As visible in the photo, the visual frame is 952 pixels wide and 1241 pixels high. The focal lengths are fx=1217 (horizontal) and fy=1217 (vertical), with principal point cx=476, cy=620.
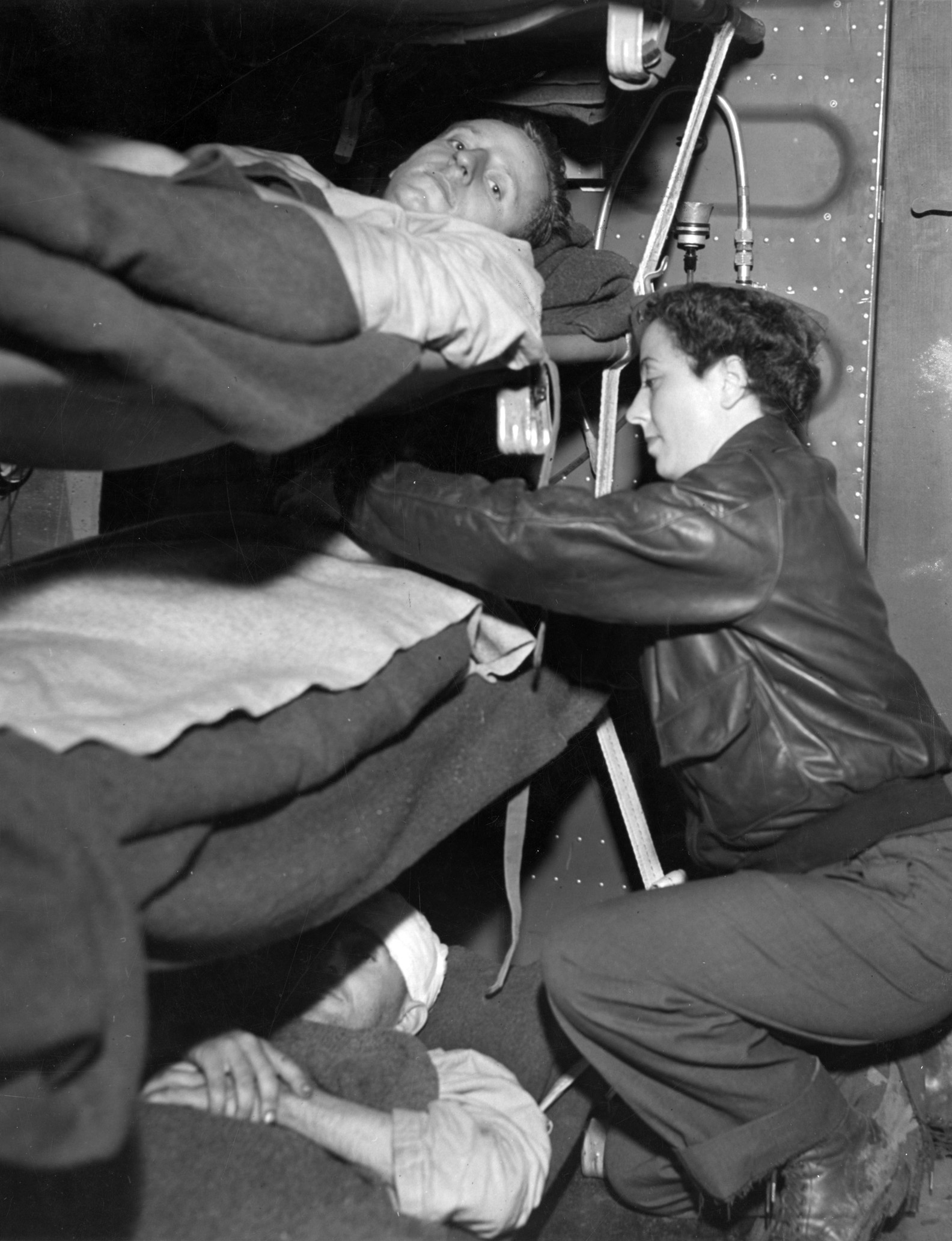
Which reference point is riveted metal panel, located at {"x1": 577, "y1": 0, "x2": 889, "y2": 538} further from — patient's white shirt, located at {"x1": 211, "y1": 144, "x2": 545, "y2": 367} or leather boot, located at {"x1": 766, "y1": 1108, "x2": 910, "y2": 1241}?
leather boot, located at {"x1": 766, "y1": 1108, "x2": 910, "y2": 1241}

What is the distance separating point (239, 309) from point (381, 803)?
17.9 inches

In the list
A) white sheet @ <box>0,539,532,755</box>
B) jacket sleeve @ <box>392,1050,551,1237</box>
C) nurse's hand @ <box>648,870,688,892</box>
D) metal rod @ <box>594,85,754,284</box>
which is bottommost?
jacket sleeve @ <box>392,1050,551,1237</box>

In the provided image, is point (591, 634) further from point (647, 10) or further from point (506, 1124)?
point (647, 10)

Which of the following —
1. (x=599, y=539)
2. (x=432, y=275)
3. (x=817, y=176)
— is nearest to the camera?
(x=432, y=275)

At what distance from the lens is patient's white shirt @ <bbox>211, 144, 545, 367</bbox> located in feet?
2.69

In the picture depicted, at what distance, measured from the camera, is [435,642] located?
3.41 ft

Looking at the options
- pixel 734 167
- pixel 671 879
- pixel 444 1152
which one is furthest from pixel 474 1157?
pixel 734 167

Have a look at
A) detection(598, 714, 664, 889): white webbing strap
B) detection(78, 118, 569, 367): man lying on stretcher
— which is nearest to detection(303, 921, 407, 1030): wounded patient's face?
detection(598, 714, 664, 889): white webbing strap

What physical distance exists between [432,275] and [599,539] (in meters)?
0.37

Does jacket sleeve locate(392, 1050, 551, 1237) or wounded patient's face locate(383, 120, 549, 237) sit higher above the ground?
wounded patient's face locate(383, 120, 549, 237)

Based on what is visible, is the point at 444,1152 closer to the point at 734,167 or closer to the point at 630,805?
the point at 630,805

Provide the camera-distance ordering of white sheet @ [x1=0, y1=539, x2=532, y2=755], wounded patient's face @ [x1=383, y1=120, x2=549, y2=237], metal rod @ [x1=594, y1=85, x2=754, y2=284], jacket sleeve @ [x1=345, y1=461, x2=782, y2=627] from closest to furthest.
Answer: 1. white sheet @ [x1=0, y1=539, x2=532, y2=755]
2. jacket sleeve @ [x1=345, y1=461, x2=782, y2=627]
3. wounded patient's face @ [x1=383, y1=120, x2=549, y2=237]
4. metal rod @ [x1=594, y1=85, x2=754, y2=284]

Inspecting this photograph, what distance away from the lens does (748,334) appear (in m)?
1.34

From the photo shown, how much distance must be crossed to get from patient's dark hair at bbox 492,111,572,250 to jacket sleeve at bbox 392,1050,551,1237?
96 centimetres
